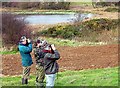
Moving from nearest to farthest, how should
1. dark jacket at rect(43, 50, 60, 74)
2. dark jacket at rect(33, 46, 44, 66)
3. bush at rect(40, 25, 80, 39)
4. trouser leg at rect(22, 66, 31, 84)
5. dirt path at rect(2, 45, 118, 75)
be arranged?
dark jacket at rect(43, 50, 60, 74) < dark jacket at rect(33, 46, 44, 66) < trouser leg at rect(22, 66, 31, 84) < dirt path at rect(2, 45, 118, 75) < bush at rect(40, 25, 80, 39)

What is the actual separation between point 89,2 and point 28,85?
202ft

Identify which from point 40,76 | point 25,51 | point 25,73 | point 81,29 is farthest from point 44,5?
point 40,76

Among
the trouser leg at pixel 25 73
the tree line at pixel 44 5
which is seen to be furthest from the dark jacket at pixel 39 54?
the tree line at pixel 44 5

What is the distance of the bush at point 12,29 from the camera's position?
25.1 meters

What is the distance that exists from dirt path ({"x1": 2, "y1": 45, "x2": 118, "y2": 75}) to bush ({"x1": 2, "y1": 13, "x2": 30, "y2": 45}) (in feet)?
15.5

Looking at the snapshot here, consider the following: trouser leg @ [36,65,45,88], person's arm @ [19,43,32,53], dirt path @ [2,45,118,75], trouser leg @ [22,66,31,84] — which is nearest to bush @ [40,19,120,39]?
dirt path @ [2,45,118,75]

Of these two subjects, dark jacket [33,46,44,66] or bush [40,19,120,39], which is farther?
bush [40,19,120,39]

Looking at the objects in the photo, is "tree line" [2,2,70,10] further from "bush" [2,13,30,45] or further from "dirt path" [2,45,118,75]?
"dirt path" [2,45,118,75]

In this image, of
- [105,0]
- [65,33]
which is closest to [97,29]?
[65,33]

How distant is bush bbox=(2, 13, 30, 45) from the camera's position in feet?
82.2

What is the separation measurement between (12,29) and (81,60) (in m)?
9.36

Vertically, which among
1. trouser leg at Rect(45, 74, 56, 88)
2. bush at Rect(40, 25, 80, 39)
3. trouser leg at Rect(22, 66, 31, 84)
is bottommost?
bush at Rect(40, 25, 80, 39)

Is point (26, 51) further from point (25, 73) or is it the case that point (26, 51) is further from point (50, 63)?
point (50, 63)

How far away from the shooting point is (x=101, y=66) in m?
15.2
